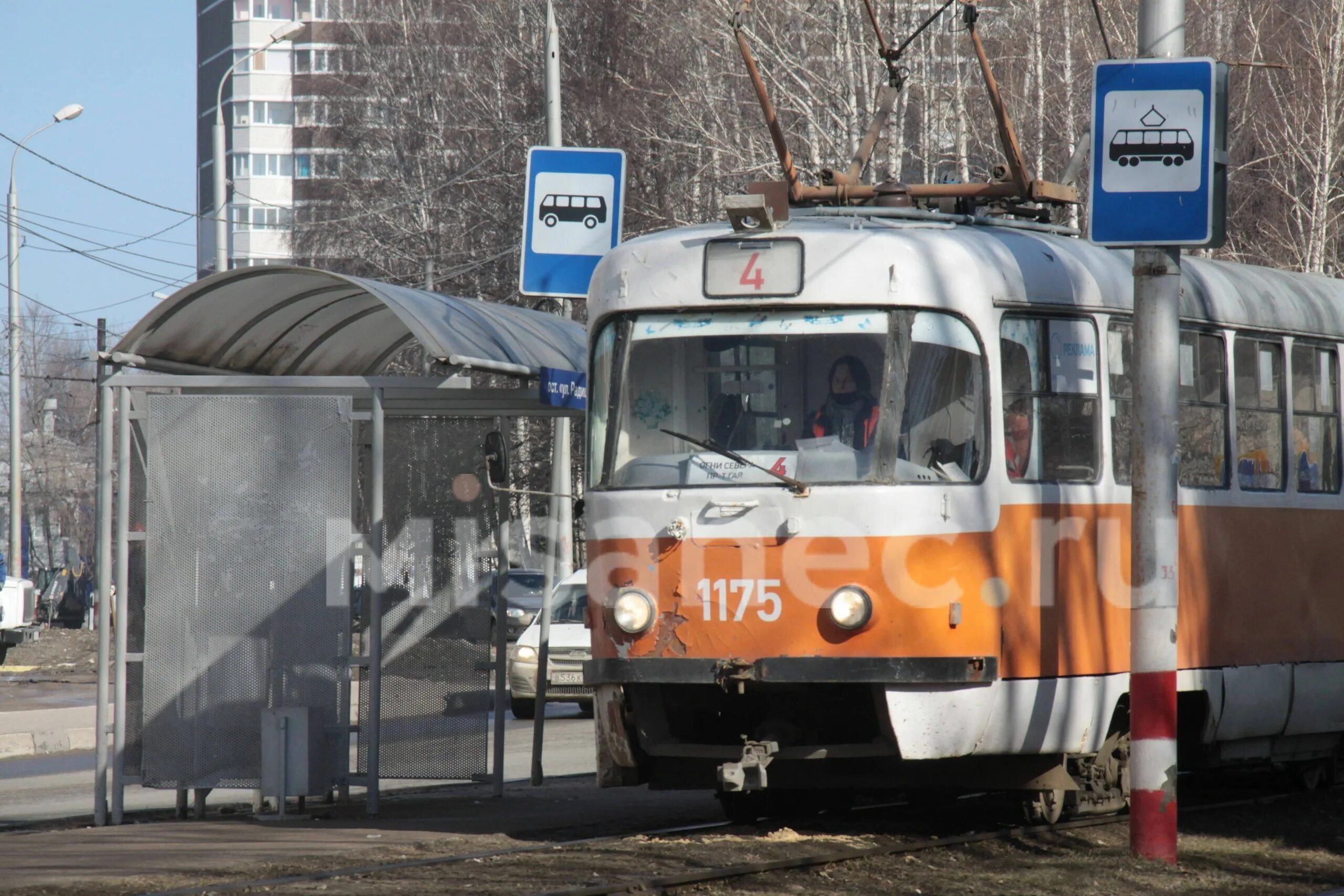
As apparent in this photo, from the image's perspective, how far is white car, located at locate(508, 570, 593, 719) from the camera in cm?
1970

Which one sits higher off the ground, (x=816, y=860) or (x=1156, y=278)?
(x=1156, y=278)

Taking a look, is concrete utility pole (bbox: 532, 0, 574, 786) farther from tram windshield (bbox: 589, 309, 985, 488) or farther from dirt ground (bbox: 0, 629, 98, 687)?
dirt ground (bbox: 0, 629, 98, 687)

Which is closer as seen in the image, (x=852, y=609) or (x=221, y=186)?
(x=852, y=609)

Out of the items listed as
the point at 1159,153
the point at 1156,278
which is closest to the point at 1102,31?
the point at 1159,153

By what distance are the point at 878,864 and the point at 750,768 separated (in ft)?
2.37

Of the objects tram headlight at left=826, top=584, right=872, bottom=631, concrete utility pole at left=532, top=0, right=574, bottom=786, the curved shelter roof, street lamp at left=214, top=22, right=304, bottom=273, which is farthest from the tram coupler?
street lamp at left=214, top=22, right=304, bottom=273

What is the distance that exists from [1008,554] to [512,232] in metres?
28.9

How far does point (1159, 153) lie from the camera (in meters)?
8.81

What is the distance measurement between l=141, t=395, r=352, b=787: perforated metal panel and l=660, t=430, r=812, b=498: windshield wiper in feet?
9.13

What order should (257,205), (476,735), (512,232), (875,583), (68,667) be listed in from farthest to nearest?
(257,205)
(512,232)
(68,667)
(476,735)
(875,583)

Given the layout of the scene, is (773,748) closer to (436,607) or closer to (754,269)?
(754,269)

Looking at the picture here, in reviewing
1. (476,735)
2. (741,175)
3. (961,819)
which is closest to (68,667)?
(741,175)

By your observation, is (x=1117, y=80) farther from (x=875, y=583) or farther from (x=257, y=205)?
(x=257, y=205)

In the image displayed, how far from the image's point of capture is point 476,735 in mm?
12031
